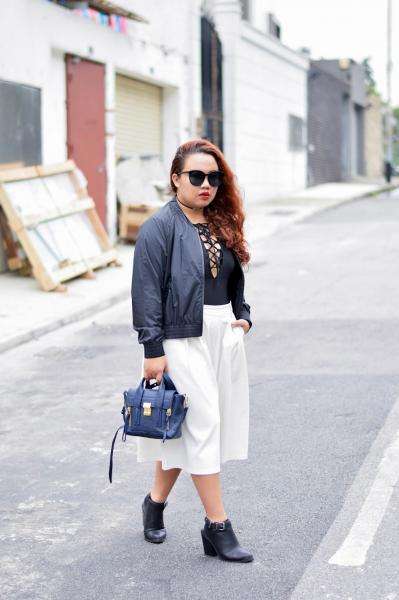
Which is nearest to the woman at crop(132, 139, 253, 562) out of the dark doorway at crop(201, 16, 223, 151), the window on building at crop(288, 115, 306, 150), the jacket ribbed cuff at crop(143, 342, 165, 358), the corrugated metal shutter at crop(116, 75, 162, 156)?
the jacket ribbed cuff at crop(143, 342, 165, 358)

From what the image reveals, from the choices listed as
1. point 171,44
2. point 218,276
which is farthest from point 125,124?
point 218,276

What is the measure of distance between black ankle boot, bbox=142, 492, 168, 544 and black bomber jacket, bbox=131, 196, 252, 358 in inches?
32.2

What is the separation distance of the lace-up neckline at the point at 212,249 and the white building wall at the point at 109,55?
37.0 feet

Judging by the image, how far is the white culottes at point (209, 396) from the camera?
178 inches

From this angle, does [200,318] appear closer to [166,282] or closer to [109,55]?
[166,282]

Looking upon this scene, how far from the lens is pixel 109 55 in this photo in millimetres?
18984

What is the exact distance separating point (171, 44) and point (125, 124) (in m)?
2.80

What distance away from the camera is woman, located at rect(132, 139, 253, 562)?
4.48 meters

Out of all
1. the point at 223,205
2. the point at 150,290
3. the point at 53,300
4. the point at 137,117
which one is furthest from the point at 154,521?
the point at 137,117

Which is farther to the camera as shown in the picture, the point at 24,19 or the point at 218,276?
the point at 24,19

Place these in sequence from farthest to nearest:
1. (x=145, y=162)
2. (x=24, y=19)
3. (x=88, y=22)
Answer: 1. (x=145, y=162)
2. (x=88, y=22)
3. (x=24, y=19)

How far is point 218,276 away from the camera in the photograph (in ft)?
15.1

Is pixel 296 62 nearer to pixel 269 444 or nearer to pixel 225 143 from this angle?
pixel 225 143

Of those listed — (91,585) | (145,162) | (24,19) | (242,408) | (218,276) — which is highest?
(24,19)
